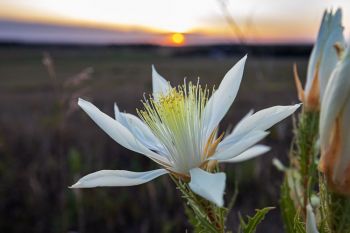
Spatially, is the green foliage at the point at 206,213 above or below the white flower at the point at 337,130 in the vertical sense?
below

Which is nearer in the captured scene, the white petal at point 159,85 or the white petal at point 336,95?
the white petal at point 336,95

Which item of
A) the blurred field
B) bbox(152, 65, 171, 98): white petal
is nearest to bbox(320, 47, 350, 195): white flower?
bbox(152, 65, 171, 98): white petal

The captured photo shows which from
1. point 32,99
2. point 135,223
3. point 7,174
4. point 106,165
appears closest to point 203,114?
point 135,223

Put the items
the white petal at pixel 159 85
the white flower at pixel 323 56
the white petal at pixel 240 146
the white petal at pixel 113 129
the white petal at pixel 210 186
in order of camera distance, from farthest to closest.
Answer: the white petal at pixel 159 85, the white flower at pixel 323 56, the white petal at pixel 113 129, the white petal at pixel 240 146, the white petal at pixel 210 186

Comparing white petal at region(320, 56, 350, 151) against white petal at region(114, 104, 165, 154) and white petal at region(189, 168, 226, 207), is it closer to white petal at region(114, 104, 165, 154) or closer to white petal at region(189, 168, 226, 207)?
white petal at region(189, 168, 226, 207)

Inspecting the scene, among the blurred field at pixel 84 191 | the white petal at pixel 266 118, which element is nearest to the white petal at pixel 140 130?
the white petal at pixel 266 118

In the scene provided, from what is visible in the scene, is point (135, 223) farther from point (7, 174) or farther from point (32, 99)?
point (32, 99)

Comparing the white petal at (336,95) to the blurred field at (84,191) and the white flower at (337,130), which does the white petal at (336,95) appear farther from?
the blurred field at (84,191)
